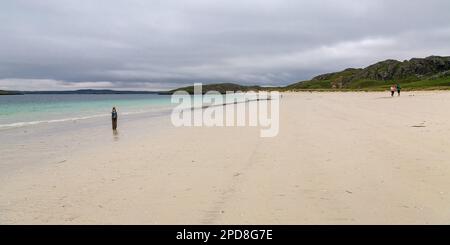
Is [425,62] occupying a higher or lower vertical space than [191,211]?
higher

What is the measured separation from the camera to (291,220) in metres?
5.14

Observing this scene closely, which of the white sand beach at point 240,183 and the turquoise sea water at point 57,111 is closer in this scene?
the white sand beach at point 240,183

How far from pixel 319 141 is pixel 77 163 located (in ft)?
24.5

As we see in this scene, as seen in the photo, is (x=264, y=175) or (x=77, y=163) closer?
(x=264, y=175)

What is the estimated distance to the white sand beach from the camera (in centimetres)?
539

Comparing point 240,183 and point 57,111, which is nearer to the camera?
point 240,183

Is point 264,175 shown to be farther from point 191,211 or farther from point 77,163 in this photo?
point 77,163

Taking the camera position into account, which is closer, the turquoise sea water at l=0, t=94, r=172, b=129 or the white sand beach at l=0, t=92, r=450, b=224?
the white sand beach at l=0, t=92, r=450, b=224

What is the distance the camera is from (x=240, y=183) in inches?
281

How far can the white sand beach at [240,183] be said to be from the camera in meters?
5.39

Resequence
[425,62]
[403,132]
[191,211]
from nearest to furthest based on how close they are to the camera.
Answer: [191,211]
[403,132]
[425,62]
